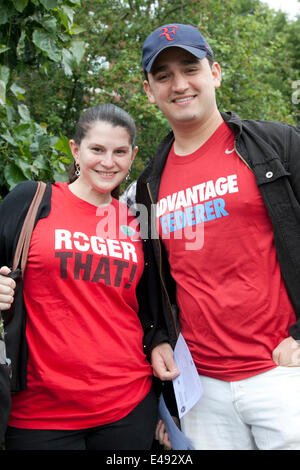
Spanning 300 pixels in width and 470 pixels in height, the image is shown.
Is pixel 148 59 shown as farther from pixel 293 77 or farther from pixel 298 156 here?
pixel 293 77

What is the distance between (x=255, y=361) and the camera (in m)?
A: 1.95

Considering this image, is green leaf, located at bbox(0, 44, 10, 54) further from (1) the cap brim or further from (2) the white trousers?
(2) the white trousers

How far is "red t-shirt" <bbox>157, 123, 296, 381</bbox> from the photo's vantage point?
1.98 m

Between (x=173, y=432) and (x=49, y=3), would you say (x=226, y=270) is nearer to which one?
(x=173, y=432)

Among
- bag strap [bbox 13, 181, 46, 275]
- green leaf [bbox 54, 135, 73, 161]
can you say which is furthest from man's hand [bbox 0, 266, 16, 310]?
green leaf [bbox 54, 135, 73, 161]

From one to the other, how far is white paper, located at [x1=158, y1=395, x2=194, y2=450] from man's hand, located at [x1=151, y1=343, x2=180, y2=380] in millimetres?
155

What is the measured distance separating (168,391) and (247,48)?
9.34 meters

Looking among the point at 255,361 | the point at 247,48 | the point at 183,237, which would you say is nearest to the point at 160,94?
the point at 183,237

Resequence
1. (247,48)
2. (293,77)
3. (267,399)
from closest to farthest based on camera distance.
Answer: (267,399)
(247,48)
(293,77)

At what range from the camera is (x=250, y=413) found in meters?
1.94

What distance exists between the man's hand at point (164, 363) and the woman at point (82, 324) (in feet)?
0.16

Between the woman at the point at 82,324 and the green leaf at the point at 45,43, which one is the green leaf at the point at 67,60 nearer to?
the green leaf at the point at 45,43

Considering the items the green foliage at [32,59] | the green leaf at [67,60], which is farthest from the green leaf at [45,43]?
the green leaf at [67,60]

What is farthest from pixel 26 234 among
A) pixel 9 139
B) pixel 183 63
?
pixel 183 63
